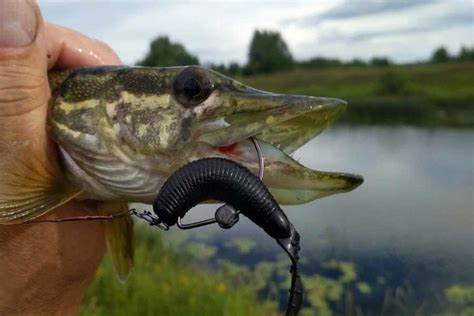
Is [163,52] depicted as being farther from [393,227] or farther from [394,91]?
[393,227]

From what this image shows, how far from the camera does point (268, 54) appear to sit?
181ft

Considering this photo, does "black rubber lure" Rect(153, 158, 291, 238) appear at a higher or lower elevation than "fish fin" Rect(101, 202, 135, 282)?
higher

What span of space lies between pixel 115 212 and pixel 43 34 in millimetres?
651

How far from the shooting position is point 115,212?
2229 millimetres

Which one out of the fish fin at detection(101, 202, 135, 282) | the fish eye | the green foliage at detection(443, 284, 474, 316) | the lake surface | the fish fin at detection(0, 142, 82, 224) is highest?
the fish eye

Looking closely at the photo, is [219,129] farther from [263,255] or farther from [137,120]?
[263,255]

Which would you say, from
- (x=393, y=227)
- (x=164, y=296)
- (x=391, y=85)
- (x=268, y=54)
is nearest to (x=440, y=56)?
(x=268, y=54)

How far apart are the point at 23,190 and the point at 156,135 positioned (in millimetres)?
452

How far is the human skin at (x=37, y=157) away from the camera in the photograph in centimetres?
189

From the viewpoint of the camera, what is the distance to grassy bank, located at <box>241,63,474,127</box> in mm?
23203

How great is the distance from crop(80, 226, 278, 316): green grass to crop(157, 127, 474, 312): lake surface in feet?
6.46

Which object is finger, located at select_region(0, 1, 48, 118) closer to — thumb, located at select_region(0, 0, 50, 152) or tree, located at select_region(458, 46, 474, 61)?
thumb, located at select_region(0, 0, 50, 152)

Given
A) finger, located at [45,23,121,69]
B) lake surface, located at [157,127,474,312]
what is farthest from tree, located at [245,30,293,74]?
finger, located at [45,23,121,69]

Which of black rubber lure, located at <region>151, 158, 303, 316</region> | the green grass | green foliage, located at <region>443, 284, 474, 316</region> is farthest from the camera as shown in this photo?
green foliage, located at <region>443, 284, 474, 316</region>
